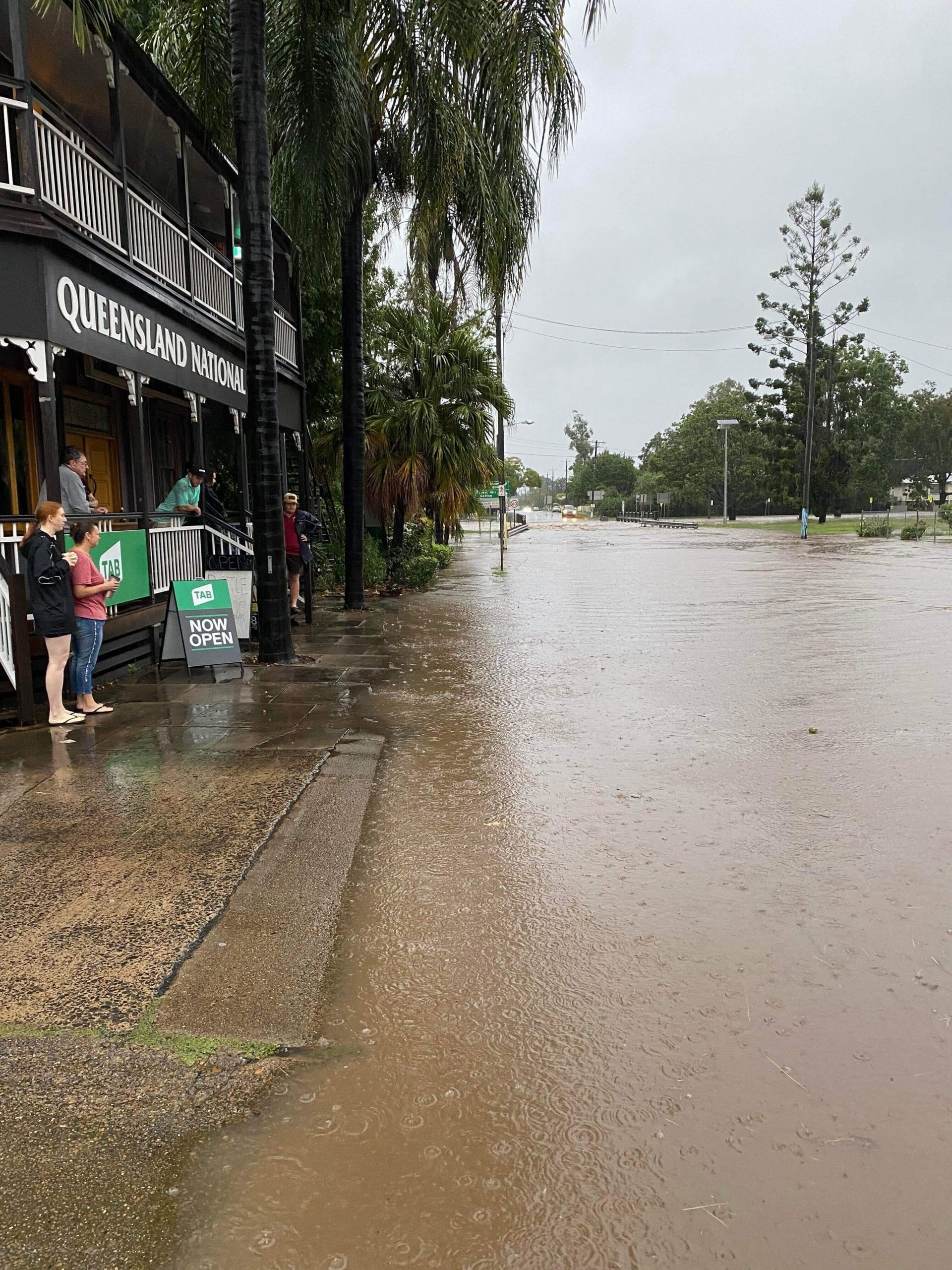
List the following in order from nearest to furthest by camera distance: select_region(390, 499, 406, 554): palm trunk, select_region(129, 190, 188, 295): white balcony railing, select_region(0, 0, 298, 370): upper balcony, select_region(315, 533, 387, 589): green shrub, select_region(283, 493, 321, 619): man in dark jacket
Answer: select_region(0, 0, 298, 370): upper balcony < select_region(129, 190, 188, 295): white balcony railing < select_region(283, 493, 321, 619): man in dark jacket < select_region(315, 533, 387, 589): green shrub < select_region(390, 499, 406, 554): palm trunk

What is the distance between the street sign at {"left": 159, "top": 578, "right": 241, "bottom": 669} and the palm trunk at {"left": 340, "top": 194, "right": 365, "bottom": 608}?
5514 millimetres

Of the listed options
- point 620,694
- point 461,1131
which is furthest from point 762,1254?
point 620,694

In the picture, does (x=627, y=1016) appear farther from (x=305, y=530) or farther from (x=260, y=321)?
(x=305, y=530)

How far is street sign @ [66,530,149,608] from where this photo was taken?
29.6 ft

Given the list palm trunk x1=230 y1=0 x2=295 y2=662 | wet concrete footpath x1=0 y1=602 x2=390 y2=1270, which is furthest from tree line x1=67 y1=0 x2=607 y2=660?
wet concrete footpath x1=0 y1=602 x2=390 y2=1270

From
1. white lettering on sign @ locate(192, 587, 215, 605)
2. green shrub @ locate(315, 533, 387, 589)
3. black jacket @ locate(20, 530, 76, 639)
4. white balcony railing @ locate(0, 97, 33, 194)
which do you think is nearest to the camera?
black jacket @ locate(20, 530, 76, 639)

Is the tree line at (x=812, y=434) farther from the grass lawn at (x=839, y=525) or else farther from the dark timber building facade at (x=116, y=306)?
the dark timber building facade at (x=116, y=306)

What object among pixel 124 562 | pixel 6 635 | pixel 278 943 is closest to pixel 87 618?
pixel 6 635

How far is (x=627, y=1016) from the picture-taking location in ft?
11.2

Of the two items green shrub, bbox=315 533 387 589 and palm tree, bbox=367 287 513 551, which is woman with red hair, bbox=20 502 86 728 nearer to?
green shrub, bbox=315 533 387 589

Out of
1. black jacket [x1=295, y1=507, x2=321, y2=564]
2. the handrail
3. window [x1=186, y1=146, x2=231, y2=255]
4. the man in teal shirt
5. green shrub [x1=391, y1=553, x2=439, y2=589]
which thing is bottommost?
green shrub [x1=391, y1=553, x2=439, y2=589]

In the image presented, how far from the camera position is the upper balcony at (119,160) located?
8.05 m

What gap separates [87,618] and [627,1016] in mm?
5819

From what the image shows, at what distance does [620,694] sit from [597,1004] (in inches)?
229
